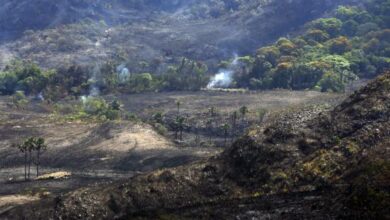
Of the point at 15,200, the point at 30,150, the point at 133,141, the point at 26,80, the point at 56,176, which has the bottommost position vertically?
the point at 56,176

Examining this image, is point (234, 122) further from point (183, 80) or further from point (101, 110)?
point (183, 80)

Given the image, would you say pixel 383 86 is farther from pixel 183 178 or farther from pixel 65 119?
pixel 65 119

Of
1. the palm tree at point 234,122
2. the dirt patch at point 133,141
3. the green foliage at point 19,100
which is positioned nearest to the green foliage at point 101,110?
the green foliage at point 19,100

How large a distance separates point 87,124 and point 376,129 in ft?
293

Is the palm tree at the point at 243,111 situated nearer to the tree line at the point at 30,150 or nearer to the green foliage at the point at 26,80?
the tree line at the point at 30,150

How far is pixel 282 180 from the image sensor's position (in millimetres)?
52188

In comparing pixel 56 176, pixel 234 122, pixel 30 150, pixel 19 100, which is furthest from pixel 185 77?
pixel 56 176

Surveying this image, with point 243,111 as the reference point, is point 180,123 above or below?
below

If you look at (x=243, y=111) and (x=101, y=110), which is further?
(x=101, y=110)

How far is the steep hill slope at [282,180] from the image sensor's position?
45.2m

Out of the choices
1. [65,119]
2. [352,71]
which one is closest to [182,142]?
[65,119]

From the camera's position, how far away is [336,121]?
5969 cm

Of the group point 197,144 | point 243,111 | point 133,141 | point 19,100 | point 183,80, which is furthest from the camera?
point 183,80

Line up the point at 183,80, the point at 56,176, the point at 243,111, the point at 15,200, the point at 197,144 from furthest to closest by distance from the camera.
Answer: the point at 183,80 < the point at 243,111 < the point at 197,144 < the point at 56,176 < the point at 15,200
